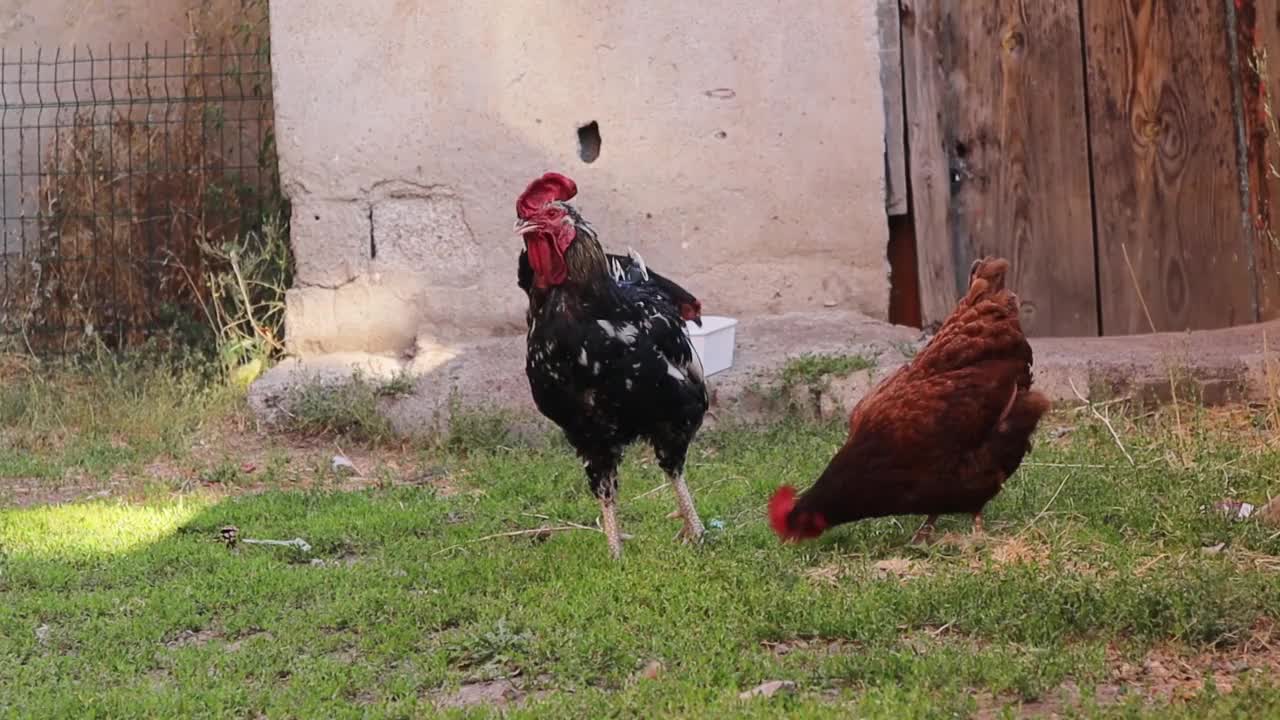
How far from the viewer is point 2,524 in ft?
21.6

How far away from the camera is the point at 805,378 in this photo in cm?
790

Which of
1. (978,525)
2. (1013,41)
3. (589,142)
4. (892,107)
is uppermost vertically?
→ (1013,41)

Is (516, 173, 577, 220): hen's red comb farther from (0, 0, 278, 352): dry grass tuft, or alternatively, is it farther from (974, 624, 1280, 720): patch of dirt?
(0, 0, 278, 352): dry grass tuft

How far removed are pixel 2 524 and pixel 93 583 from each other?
1232 millimetres

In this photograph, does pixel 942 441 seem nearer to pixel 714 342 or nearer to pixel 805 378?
pixel 805 378

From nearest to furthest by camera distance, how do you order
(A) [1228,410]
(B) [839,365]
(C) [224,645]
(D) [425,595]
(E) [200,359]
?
(C) [224,645]
(D) [425,595]
(A) [1228,410]
(B) [839,365]
(E) [200,359]

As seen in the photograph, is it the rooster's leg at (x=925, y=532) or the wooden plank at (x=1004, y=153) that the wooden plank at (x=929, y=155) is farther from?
the rooster's leg at (x=925, y=532)

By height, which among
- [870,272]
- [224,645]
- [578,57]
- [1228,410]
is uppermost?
[578,57]

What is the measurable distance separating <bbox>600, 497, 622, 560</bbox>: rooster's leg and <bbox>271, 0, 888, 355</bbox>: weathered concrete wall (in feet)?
11.0

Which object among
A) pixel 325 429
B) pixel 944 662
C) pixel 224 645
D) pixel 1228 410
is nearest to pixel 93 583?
pixel 224 645

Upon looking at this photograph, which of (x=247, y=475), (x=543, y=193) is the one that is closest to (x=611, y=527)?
(x=543, y=193)

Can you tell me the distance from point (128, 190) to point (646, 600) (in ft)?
23.5

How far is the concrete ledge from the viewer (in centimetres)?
754

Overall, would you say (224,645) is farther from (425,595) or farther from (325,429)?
(325,429)
